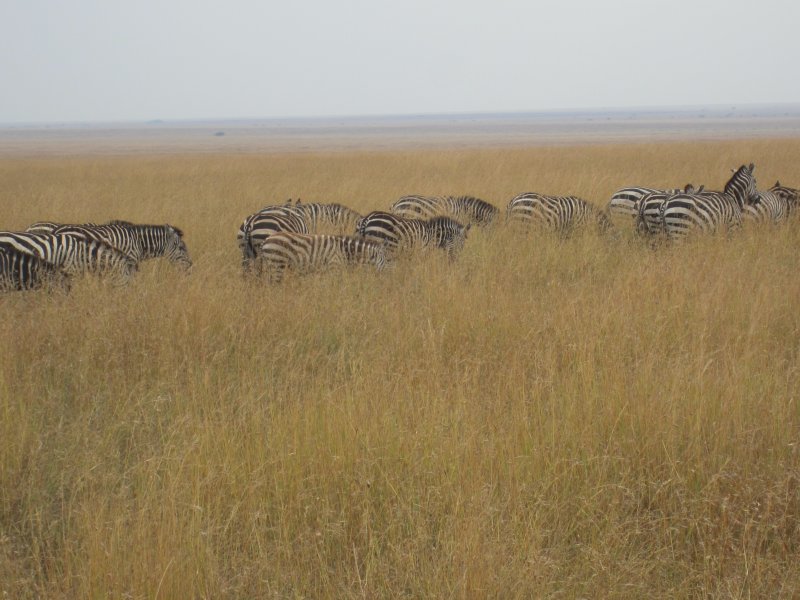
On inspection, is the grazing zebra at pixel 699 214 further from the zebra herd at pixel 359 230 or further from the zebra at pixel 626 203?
the zebra at pixel 626 203

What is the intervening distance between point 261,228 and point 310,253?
186 cm

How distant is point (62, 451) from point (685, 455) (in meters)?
3.58

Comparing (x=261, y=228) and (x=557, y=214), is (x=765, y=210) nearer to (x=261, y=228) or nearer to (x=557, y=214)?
(x=557, y=214)

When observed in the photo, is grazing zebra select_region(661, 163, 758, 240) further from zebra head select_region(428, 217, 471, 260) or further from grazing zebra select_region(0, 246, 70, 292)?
grazing zebra select_region(0, 246, 70, 292)

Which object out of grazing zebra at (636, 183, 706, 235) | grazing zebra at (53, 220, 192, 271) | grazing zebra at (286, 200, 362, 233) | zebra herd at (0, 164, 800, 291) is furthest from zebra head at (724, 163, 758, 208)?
grazing zebra at (53, 220, 192, 271)

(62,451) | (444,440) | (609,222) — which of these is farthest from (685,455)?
(609,222)

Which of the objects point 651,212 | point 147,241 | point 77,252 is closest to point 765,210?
point 651,212

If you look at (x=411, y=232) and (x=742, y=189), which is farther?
(x=742, y=189)

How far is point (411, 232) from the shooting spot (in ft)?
34.1

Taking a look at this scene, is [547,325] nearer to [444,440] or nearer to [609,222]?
[444,440]

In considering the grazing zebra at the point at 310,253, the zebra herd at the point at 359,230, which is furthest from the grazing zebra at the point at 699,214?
the grazing zebra at the point at 310,253

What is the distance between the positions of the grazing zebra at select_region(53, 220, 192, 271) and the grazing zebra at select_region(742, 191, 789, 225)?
8728 mm

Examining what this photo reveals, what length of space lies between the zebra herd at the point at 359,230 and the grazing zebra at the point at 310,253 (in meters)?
Result: 0.01

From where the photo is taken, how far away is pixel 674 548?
343cm
